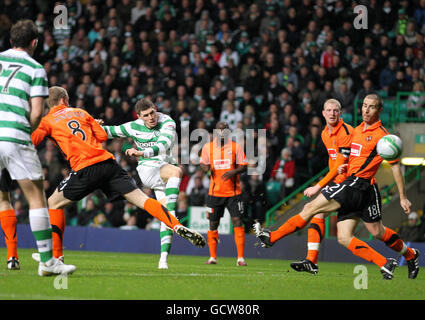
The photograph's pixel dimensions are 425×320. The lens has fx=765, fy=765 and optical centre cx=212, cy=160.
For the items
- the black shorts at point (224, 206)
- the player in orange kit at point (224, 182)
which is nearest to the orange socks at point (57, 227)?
the player in orange kit at point (224, 182)

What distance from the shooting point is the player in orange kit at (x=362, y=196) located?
28.3 ft

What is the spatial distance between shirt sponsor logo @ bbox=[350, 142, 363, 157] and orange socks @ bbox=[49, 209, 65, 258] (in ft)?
11.4

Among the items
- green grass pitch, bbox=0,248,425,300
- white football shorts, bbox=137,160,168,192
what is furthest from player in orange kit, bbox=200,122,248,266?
green grass pitch, bbox=0,248,425,300

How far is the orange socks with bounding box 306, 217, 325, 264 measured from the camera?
9.59 meters

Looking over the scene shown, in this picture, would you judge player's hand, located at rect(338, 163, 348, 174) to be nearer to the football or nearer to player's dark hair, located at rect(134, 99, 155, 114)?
the football

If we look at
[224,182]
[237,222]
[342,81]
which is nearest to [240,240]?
[237,222]

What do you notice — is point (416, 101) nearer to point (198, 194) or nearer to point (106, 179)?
point (198, 194)

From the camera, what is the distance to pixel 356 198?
8602 millimetres

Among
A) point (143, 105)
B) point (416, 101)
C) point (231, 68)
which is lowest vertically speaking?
point (143, 105)

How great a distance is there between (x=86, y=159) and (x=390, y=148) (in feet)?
11.0

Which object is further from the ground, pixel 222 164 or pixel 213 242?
pixel 222 164

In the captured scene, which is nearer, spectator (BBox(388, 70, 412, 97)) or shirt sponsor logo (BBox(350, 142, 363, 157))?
shirt sponsor logo (BBox(350, 142, 363, 157))

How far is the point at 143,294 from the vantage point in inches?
249

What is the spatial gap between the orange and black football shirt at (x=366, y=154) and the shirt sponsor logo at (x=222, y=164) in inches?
188
